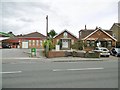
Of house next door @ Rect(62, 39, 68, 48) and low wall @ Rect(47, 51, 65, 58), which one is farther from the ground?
house next door @ Rect(62, 39, 68, 48)

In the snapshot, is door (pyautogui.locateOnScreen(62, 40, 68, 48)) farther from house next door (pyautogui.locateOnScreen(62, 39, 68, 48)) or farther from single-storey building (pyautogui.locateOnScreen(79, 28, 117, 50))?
single-storey building (pyautogui.locateOnScreen(79, 28, 117, 50))

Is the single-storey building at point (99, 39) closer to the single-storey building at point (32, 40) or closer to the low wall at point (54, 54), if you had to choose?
the single-storey building at point (32, 40)

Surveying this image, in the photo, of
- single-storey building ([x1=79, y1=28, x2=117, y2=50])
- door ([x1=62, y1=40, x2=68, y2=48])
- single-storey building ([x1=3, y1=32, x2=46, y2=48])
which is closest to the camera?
single-storey building ([x1=79, y1=28, x2=117, y2=50])

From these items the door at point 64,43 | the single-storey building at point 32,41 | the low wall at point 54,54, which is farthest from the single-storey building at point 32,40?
the low wall at point 54,54

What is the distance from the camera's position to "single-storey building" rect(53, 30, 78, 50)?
195 ft

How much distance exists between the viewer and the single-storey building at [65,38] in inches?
2335

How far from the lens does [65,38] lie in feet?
196

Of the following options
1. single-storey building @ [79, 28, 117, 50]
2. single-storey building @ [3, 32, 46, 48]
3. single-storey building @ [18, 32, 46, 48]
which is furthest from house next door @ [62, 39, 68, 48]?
single-storey building @ [18, 32, 46, 48]

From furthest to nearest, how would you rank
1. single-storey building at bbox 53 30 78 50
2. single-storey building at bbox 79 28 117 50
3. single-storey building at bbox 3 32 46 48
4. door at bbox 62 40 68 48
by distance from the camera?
single-storey building at bbox 3 32 46 48 → single-storey building at bbox 53 30 78 50 → door at bbox 62 40 68 48 → single-storey building at bbox 79 28 117 50

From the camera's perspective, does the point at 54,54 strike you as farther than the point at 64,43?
No

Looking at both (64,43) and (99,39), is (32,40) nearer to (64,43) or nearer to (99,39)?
(64,43)

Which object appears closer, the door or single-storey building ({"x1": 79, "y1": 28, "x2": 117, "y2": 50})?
single-storey building ({"x1": 79, "y1": 28, "x2": 117, "y2": 50})

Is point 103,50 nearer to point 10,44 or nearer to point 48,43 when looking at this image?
point 48,43

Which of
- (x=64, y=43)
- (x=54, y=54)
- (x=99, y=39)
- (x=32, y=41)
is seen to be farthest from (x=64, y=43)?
(x=54, y=54)
